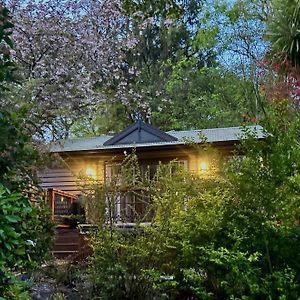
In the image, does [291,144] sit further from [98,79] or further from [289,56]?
[98,79]

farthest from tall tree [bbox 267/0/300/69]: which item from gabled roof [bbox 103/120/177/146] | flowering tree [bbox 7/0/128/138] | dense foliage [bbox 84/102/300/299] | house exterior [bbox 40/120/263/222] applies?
flowering tree [bbox 7/0/128/138]

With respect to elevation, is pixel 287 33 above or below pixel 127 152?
above

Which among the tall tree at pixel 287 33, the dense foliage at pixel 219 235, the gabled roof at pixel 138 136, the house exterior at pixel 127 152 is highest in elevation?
the tall tree at pixel 287 33

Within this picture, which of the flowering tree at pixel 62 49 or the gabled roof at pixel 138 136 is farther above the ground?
the flowering tree at pixel 62 49

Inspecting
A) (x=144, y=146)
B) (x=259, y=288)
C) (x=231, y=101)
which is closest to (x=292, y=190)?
(x=259, y=288)

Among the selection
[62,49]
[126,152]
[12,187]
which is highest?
[62,49]

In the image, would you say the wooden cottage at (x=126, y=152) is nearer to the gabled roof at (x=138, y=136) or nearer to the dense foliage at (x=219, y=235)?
the gabled roof at (x=138, y=136)

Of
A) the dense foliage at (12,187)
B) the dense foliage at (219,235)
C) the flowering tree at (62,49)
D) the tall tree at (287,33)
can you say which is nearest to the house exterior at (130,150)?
the flowering tree at (62,49)

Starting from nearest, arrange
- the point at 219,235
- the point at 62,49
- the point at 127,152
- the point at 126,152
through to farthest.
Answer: the point at 219,235 → the point at 126,152 → the point at 127,152 → the point at 62,49

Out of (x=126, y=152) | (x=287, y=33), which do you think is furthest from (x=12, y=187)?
(x=126, y=152)

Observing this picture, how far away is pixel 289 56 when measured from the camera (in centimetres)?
852

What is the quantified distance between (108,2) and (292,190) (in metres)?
12.0

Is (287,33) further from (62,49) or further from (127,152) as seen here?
(62,49)

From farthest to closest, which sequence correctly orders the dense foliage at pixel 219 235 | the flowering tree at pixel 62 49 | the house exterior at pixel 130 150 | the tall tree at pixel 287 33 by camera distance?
the flowering tree at pixel 62 49
the house exterior at pixel 130 150
the tall tree at pixel 287 33
the dense foliage at pixel 219 235
